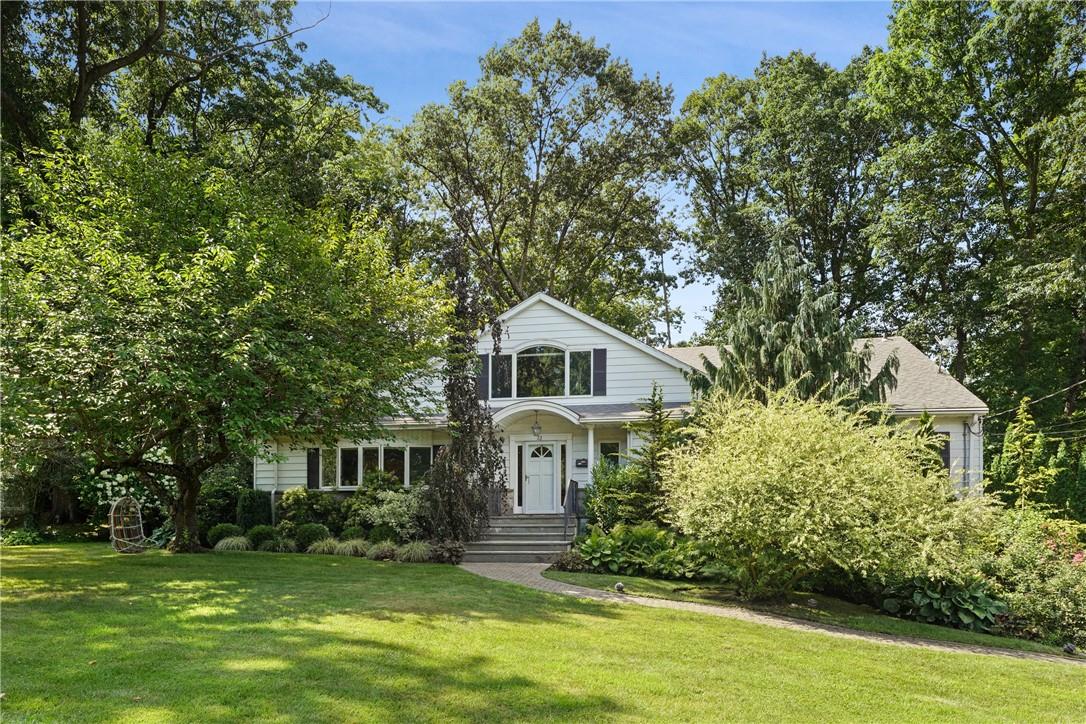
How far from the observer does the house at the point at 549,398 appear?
18.4 m

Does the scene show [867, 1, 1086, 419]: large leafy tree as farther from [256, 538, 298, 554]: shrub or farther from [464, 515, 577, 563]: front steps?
[256, 538, 298, 554]: shrub

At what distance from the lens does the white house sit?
18422mm

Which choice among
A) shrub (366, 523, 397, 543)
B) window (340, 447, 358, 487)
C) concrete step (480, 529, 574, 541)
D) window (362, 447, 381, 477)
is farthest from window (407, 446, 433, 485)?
concrete step (480, 529, 574, 541)

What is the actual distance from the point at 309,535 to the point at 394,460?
3641 millimetres

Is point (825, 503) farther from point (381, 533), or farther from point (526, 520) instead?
point (381, 533)

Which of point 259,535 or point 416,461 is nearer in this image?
point 259,535

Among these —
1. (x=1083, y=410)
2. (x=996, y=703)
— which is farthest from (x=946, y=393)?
(x=996, y=703)

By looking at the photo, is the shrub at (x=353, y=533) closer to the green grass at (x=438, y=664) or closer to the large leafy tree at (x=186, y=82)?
the green grass at (x=438, y=664)

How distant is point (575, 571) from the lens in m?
13.4

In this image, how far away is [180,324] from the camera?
1020 centimetres

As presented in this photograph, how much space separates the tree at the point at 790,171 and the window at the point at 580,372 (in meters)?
9.47

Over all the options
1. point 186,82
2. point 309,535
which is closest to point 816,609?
point 309,535

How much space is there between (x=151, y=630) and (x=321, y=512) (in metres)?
10.9

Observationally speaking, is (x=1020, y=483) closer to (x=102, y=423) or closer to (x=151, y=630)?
(x=151, y=630)
